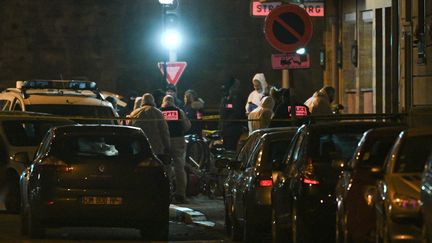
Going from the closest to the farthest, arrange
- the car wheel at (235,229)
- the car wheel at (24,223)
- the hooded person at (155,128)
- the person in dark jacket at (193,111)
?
the car wheel at (24,223), the car wheel at (235,229), the hooded person at (155,128), the person in dark jacket at (193,111)

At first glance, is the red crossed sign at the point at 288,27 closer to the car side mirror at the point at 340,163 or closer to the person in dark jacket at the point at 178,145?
the person in dark jacket at the point at 178,145

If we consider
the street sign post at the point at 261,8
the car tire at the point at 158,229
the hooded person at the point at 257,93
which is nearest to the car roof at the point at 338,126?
the car tire at the point at 158,229

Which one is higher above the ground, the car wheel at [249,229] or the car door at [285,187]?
the car door at [285,187]

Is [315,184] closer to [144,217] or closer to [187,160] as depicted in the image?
[144,217]

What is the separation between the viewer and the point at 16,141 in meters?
20.0

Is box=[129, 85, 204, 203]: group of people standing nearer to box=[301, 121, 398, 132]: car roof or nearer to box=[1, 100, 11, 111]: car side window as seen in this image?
box=[1, 100, 11, 111]: car side window

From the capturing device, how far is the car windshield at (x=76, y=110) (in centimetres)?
2211

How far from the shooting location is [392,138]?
41.4 ft

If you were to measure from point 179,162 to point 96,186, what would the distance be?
22.6ft

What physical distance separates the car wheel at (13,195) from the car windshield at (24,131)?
64cm

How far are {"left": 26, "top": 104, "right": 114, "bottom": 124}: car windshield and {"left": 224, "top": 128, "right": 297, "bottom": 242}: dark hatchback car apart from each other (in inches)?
223

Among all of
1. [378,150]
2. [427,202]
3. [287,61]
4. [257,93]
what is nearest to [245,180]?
[287,61]

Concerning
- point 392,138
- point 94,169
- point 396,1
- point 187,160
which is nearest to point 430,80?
point 396,1

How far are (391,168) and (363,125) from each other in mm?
3009
